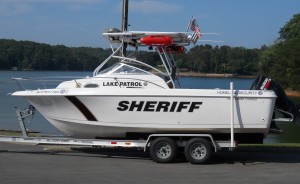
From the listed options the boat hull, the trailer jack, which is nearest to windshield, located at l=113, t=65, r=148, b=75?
the boat hull

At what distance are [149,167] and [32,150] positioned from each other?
10.8 ft

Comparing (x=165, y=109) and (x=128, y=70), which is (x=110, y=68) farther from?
(x=165, y=109)

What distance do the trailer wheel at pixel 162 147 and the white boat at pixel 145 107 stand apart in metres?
0.27

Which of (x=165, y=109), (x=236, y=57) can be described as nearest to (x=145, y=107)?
(x=165, y=109)

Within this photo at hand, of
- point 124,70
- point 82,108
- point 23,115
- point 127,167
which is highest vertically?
point 124,70

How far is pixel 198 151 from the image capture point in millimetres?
11133

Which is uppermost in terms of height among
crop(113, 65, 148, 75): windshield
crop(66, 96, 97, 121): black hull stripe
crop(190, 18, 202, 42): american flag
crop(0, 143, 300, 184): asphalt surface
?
crop(190, 18, 202, 42): american flag

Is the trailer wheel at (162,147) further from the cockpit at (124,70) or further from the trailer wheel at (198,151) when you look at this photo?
the cockpit at (124,70)

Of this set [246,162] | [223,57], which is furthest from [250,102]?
[223,57]

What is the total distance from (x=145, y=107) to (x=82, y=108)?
1.38m

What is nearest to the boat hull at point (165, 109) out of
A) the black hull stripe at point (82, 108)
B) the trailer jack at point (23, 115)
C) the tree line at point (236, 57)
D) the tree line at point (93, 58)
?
the black hull stripe at point (82, 108)

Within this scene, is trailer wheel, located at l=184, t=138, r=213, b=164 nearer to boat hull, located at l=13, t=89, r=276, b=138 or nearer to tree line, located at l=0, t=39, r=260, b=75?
boat hull, located at l=13, t=89, r=276, b=138

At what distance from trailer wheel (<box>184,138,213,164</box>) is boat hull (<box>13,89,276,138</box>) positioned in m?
0.30

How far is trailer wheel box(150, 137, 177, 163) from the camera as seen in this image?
36.5 ft
